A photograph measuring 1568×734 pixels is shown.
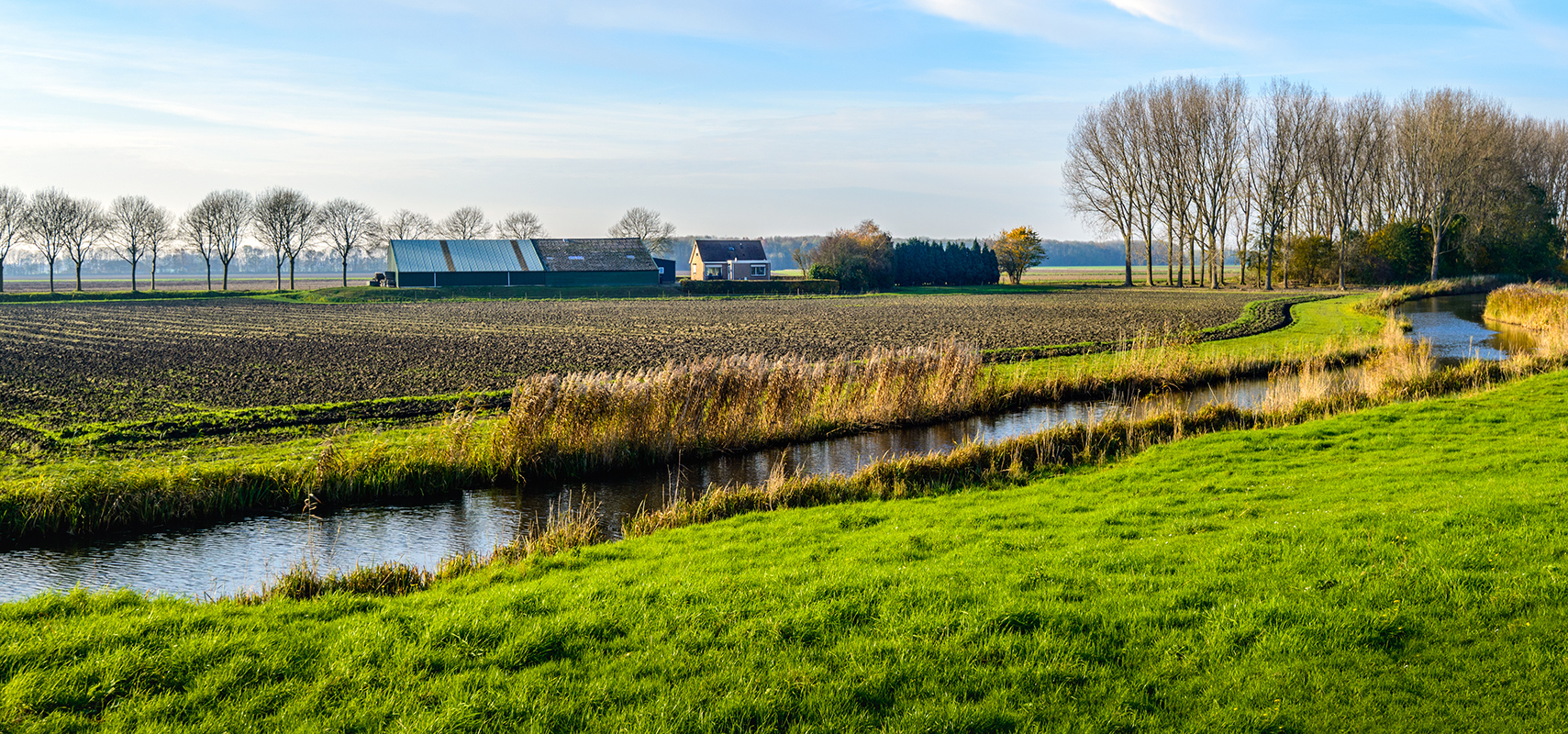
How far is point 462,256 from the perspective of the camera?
8056 centimetres

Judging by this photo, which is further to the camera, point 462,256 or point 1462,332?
point 462,256

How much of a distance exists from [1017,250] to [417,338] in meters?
70.3

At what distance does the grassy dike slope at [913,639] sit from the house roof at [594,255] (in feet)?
254

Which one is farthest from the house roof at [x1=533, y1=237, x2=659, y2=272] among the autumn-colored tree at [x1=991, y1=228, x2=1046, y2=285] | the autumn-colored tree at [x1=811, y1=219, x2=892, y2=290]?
the autumn-colored tree at [x1=991, y1=228, x2=1046, y2=285]

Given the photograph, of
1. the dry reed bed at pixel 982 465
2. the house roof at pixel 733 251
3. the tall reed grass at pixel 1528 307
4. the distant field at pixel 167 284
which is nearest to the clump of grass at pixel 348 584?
the dry reed bed at pixel 982 465

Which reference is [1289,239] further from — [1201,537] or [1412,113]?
[1201,537]

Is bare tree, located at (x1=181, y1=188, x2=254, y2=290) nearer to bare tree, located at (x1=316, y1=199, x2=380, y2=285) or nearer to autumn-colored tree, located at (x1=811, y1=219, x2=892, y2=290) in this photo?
bare tree, located at (x1=316, y1=199, x2=380, y2=285)

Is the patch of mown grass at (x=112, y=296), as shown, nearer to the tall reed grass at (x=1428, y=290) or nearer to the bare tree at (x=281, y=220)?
the bare tree at (x=281, y=220)

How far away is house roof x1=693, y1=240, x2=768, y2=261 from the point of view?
4449 inches

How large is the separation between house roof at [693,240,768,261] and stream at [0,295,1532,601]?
3770 inches

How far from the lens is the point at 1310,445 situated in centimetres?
1404

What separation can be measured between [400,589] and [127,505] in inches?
238

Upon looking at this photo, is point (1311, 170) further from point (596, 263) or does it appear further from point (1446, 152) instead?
point (596, 263)

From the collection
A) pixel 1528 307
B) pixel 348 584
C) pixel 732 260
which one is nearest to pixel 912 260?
pixel 732 260
